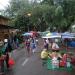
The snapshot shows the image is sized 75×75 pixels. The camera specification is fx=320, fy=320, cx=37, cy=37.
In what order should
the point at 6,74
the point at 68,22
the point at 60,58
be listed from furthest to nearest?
the point at 68,22, the point at 60,58, the point at 6,74

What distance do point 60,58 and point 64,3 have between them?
1316 inches

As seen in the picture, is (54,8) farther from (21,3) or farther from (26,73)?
(21,3)

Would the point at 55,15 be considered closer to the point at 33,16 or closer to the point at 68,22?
the point at 68,22

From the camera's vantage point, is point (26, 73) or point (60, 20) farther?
point (60, 20)

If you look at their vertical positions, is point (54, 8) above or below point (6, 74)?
above

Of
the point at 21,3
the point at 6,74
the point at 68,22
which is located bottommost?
the point at 6,74

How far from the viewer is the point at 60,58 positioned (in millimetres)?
23781

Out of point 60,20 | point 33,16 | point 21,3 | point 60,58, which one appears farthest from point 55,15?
point 21,3

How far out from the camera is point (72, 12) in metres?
55.9

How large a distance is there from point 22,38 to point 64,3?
1313 centimetres

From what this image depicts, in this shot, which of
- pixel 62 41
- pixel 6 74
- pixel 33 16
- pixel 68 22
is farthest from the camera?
pixel 33 16

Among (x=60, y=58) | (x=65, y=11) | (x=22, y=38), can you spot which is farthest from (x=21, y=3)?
(x=60, y=58)

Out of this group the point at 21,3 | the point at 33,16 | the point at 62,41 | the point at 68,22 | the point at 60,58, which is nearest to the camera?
the point at 60,58

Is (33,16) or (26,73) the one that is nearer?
(26,73)
